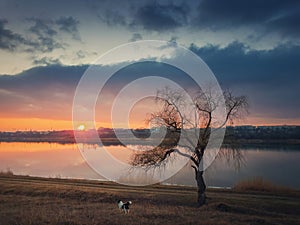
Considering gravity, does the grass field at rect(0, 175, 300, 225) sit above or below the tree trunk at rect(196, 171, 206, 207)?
below

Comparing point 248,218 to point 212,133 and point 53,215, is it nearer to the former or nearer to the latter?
point 212,133

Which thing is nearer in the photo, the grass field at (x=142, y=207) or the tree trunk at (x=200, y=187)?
the grass field at (x=142, y=207)

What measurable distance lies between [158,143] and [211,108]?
4.09 metres

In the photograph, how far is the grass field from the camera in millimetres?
15750

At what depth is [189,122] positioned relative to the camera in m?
19.8

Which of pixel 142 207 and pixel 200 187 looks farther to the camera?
pixel 200 187

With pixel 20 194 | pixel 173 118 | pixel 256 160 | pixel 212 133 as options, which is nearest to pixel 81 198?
pixel 20 194

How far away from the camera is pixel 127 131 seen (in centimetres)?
2409

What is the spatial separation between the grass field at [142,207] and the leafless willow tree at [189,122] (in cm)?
241

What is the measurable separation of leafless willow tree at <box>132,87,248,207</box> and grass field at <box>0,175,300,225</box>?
95.1 inches

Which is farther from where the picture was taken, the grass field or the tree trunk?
the tree trunk

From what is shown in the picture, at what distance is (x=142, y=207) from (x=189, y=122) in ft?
→ 20.5

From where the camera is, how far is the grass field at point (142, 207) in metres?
15.8

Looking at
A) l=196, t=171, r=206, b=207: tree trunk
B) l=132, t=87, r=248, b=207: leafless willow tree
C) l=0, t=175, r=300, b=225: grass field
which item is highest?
l=132, t=87, r=248, b=207: leafless willow tree
